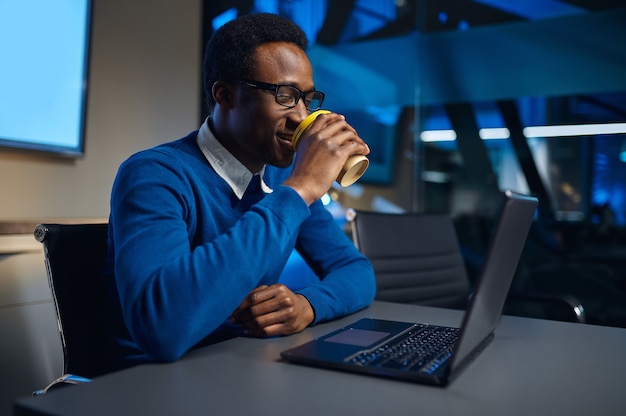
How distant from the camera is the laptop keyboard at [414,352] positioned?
2.58 ft

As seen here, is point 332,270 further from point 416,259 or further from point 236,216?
point 416,259

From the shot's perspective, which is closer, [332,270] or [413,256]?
[332,270]

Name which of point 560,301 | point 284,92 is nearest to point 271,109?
point 284,92

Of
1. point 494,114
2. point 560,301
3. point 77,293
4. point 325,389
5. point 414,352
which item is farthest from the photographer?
point 494,114

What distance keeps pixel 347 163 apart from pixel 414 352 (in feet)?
1.43

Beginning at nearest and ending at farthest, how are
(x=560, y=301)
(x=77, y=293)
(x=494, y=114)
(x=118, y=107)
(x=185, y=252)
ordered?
(x=185, y=252) → (x=77, y=293) → (x=560, y=301) → (x=118, y=107) → (x=494, y=114)

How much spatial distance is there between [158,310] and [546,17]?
2869 mm

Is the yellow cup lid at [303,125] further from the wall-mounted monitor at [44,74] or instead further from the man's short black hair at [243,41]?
the wall-mounted monitor at [44,74]

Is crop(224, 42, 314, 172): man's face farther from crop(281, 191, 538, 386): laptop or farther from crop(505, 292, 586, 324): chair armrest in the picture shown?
crop(505, 292, 586, 324): chair armrest

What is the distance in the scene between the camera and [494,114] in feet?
10.6

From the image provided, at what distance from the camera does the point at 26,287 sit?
1878mm

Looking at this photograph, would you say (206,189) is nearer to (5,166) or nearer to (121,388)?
(121,388)

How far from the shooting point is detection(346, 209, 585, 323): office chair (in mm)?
1913

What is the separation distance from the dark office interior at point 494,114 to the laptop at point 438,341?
2277 mm
